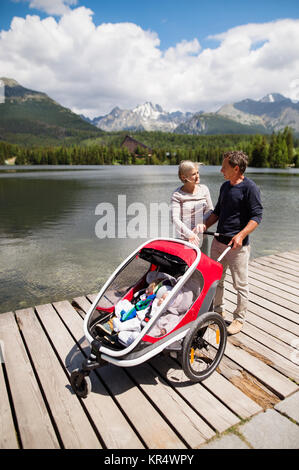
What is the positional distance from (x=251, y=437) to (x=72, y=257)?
7.77m

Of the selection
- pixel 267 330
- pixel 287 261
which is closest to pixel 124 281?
pixel 267 330

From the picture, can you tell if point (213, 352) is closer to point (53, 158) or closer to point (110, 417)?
point (110, 417)

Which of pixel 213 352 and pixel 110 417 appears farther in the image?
pixel 213 352

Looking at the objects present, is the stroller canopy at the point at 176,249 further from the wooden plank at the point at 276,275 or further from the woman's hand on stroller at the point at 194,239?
the wooden plank at the point at 276,275

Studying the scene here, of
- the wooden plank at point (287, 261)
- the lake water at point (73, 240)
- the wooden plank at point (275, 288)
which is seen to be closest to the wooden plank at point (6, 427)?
the lake water at point (73, 240)

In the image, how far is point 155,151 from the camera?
12231 centimetres

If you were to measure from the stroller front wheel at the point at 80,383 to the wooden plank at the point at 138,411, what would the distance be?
0.91 ft

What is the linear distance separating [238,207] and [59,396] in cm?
260

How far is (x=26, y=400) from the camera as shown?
2516 mm

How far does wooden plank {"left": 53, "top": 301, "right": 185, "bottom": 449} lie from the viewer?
212 cm

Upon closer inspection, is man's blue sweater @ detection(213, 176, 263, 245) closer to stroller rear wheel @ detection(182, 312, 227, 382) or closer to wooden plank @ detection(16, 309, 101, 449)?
stroller rear wheel @ detection(182, 312, 227, 382)

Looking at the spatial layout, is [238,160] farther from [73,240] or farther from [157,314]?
[73,240]

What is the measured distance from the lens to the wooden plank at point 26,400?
2.17m
